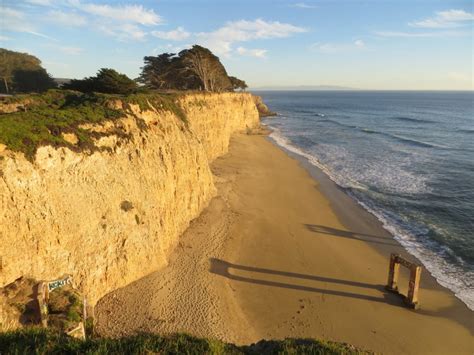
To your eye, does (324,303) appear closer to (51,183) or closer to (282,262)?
(282,262)

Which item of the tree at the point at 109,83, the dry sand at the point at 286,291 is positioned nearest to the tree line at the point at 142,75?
the tree at the point at 109,83

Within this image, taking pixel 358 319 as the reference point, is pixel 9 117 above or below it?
above

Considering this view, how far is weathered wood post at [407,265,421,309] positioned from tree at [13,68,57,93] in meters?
40.1

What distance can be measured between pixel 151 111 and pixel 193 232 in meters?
7.48

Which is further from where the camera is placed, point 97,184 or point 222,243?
point 222,243

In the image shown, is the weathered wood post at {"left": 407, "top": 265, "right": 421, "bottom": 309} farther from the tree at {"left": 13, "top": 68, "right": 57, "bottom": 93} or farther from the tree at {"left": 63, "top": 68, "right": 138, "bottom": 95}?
the tree at {"left": 13, "top": 68, "right": 57, "bottom": 93}

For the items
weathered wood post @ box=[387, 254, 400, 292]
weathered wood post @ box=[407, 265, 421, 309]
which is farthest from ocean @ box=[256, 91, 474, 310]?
weathered wood post @ box=[387, 254, 400, 292]

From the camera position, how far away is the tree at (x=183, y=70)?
46.8m

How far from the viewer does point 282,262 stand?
56.5 feet

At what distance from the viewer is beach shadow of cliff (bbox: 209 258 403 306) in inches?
582

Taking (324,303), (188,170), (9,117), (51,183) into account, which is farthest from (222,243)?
(9,117)

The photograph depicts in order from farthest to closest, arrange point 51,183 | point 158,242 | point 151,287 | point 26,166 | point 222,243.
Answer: point 222,243, point 158,242, point 151,287, point 51,183, point 26,166

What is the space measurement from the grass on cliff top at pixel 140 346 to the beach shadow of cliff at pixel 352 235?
528 inches

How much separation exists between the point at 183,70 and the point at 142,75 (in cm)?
835
